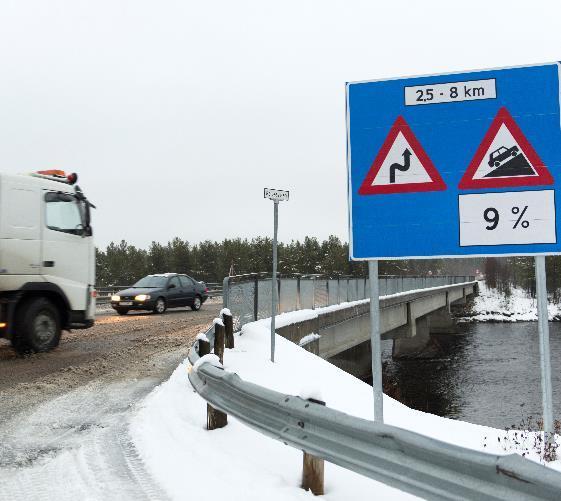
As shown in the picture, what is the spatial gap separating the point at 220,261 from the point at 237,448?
93325 millimetres

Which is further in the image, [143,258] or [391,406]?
[143,258]

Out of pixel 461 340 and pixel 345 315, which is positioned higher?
pixel 345 315

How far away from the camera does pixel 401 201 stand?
4328mm

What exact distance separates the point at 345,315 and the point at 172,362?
12122 millimetres

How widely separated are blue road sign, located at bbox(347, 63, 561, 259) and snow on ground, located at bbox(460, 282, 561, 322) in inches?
2898

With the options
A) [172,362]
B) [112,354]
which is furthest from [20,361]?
[172,362]

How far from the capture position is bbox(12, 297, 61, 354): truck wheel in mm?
9906

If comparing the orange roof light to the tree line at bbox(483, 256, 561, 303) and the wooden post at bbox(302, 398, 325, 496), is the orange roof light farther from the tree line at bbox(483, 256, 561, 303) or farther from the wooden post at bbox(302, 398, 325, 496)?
the tree line at bbox(483, 256, 561, 303)

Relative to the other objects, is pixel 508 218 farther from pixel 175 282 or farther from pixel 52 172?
pixel 175 282

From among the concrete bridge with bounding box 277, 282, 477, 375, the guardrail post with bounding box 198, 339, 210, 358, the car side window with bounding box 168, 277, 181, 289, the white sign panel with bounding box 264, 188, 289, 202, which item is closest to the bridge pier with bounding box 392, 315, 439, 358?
the concrete bridge with bounding box 277, 282, 477, 375

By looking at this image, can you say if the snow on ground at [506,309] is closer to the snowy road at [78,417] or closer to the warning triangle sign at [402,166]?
the snowy road at [78,417]

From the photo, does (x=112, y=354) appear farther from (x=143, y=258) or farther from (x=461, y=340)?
(x=143, y=258)

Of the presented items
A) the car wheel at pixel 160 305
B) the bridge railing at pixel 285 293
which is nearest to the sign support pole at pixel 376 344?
the bridge railing at pixel 285 293

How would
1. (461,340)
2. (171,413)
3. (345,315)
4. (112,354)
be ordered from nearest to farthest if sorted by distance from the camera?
1. (171,413)
2. (112,354)
3. (345,315)
4. (461,340)
